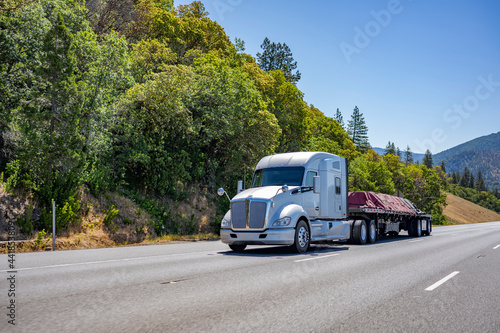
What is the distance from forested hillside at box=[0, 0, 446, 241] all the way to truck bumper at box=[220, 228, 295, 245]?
3.72 meters

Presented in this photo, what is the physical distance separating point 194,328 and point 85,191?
17.3 m

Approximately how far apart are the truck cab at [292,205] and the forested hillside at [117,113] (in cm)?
233

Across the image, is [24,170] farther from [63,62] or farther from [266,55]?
[266,55]

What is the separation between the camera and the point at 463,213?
15238 centimetres

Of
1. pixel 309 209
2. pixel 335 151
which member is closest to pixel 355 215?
pixel 309 209

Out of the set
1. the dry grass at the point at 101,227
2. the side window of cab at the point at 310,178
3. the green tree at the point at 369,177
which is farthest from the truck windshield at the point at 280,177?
the green tree at the point at 369,177

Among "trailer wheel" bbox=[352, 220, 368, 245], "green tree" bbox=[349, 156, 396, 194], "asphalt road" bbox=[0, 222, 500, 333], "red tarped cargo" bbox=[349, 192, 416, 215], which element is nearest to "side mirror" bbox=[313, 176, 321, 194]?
"asphalt road" bbox=[0, 222, 500, 333]

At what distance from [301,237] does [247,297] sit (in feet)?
23.3

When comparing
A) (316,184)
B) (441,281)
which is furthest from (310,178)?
(441,281)

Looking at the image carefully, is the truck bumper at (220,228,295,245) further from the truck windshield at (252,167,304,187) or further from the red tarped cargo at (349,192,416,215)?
the red tarped cargo at (349,192,416,215)

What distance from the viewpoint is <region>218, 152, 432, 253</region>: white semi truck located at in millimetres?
12391

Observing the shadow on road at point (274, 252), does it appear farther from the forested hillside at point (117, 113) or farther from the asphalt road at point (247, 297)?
the forested hillside at point (117, 113)

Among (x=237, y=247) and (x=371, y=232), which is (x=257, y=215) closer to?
(x=237, y=247)

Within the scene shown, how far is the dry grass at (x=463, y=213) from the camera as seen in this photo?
Answer: 138 m
